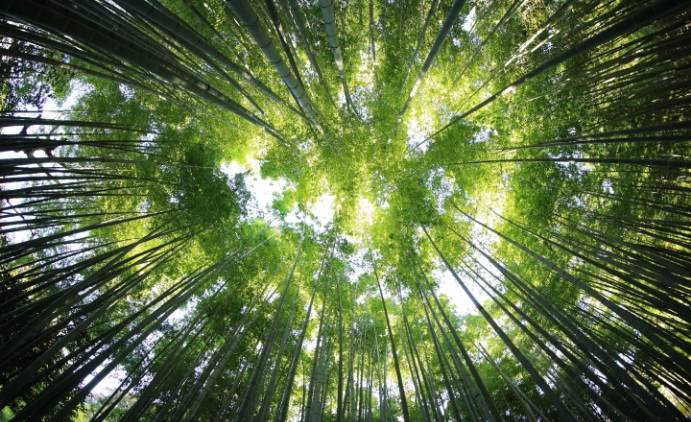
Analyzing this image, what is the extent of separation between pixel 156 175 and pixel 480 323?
7.08 meters

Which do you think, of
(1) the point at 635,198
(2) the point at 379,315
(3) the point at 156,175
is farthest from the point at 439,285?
(3) the point at 156,175

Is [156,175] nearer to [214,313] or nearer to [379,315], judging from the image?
[214,313]

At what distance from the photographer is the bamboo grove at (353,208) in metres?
3.03

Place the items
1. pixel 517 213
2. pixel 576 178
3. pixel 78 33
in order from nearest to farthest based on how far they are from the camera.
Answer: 1. pixel 78 33
2. pixel 576 178
3. pixel 517 213

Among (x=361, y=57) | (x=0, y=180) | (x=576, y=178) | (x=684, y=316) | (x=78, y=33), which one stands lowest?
(x=684, y=316)

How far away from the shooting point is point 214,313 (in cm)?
516

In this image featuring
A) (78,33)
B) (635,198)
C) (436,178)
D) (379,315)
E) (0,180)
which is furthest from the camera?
(379,315)

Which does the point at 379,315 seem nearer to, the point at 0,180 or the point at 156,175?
the point at 156,175

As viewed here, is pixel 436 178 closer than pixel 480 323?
Yes

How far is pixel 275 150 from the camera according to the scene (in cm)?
629

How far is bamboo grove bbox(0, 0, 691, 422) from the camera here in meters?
3.03

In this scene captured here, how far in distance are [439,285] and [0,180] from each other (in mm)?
6423

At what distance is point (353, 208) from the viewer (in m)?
6.76

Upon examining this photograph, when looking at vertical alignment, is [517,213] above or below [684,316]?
above
